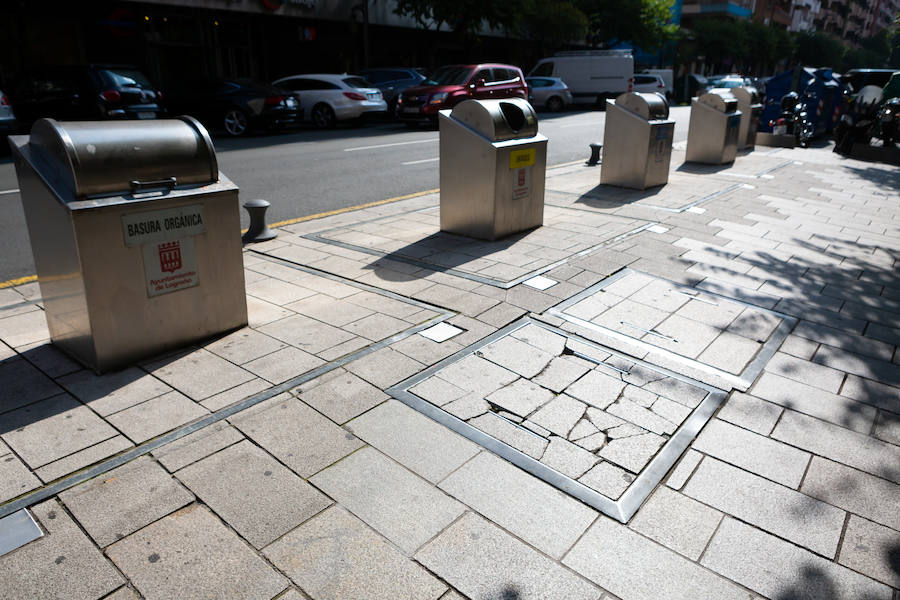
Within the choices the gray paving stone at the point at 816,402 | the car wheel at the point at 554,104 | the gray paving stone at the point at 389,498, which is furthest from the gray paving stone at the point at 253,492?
the car wheel at the point at 554,104

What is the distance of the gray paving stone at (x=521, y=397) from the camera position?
11.3 feet

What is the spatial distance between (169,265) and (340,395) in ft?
4.26

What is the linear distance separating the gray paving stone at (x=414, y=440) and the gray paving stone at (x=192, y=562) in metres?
0.82

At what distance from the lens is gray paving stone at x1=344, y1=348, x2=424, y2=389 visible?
3.71m

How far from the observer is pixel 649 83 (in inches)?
1294

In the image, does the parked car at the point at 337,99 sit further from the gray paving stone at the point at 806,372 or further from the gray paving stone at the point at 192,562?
the gray paving stone at the point at 192,562

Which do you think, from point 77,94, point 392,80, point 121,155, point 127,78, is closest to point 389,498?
point 121,155

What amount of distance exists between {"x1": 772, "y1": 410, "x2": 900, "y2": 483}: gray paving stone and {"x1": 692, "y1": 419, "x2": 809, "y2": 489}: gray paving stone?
0.11m

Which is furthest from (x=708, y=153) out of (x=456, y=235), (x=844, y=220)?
(x=456, y=235)

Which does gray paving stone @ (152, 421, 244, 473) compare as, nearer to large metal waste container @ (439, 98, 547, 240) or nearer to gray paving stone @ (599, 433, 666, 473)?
gray paving stone @ (599, 433, 666, 473)

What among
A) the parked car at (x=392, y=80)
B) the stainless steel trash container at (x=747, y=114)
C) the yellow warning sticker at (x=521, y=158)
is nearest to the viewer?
the yellow warning sticker at (x=521, y=158)

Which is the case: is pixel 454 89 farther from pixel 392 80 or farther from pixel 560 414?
pixel 560 414

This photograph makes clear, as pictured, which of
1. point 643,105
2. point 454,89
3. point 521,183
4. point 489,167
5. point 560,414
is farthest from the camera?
point 454,89

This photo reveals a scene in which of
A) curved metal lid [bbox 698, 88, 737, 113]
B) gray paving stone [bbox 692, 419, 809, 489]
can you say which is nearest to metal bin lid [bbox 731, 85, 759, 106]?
curved metal lid [bbox 698, 88, 737, 113]
